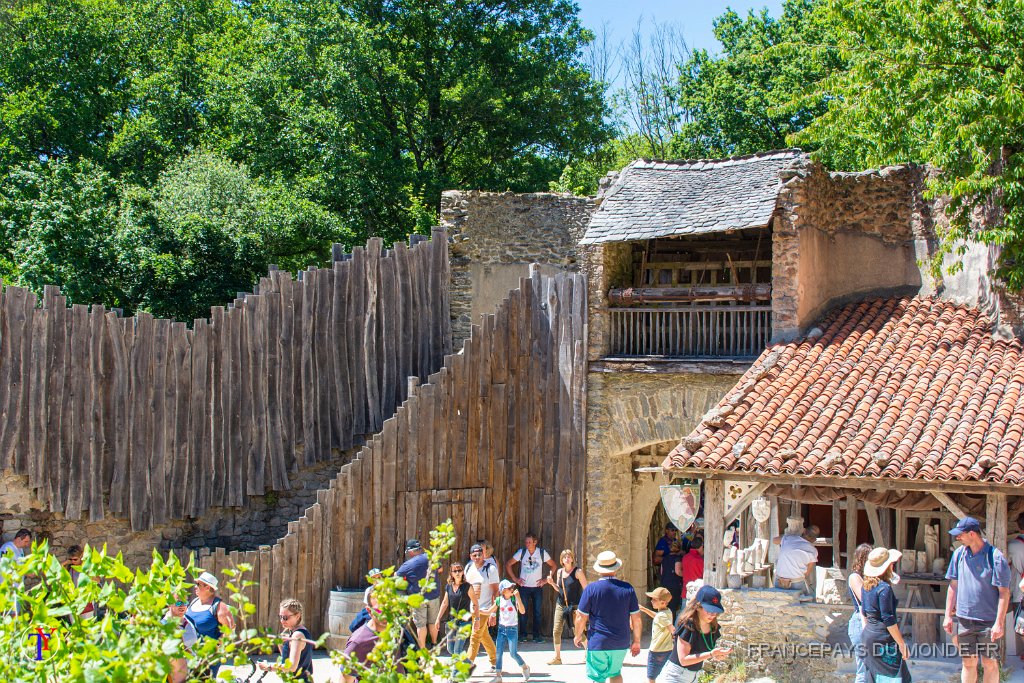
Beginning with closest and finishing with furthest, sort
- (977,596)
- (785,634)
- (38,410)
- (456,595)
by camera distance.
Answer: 1. (977,596)
2. (785,634)
3. (456,595)
4. (38,410)

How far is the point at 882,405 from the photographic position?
39.8 feet

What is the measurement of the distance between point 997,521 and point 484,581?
16.0 feet

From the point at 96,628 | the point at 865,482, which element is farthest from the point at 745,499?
the point at 96,628

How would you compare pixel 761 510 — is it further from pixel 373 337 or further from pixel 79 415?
pixel 79 415

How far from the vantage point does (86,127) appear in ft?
86.0

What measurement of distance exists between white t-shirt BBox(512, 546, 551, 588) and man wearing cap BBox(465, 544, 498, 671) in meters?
1.53

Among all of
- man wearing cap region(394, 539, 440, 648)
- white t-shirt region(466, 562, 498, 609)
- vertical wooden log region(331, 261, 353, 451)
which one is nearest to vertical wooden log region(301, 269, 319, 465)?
vertical wooden log region(331, 261, 353, 451)

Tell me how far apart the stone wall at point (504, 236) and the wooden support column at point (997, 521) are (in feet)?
23.0

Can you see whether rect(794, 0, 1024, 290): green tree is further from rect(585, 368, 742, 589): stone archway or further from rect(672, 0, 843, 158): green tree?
rect(672, 0, 843, 158): green tree

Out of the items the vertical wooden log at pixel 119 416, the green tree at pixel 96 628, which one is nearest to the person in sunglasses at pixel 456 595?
the vertical wooden log at pixel 119 416

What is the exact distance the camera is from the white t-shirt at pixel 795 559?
11562 mm

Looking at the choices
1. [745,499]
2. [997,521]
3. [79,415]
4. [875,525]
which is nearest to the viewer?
[997,521]

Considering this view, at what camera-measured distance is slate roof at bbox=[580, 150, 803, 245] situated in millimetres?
14047

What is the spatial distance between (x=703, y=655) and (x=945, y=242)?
22.6ft
